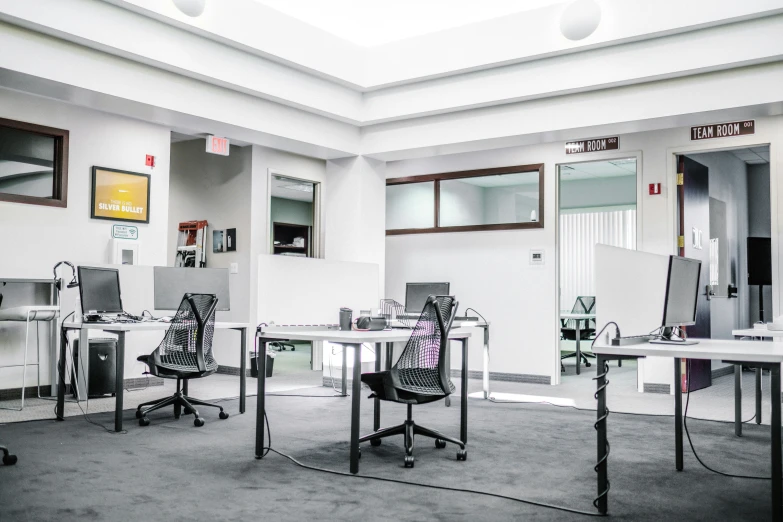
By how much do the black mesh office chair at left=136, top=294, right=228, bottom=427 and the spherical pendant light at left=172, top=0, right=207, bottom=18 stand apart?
2.07 m

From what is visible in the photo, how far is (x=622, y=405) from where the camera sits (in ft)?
19.6

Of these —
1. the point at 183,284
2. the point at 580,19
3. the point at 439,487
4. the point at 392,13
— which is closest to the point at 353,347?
the point at 439,487

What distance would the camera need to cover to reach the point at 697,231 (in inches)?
287

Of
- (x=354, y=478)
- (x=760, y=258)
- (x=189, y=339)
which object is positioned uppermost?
(x=760, y=258)

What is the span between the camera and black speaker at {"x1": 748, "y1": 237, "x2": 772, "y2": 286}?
7.90 m

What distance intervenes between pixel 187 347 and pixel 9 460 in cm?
156

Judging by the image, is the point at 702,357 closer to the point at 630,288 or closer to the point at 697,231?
the point at 630,288

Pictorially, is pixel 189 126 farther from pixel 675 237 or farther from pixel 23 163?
pixel 675 237

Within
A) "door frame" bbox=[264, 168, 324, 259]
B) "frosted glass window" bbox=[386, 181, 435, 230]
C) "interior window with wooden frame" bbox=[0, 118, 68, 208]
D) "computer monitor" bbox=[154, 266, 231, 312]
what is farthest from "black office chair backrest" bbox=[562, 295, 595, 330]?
"interior window with wooden frame" bbox=[0, 118, 68, 208]

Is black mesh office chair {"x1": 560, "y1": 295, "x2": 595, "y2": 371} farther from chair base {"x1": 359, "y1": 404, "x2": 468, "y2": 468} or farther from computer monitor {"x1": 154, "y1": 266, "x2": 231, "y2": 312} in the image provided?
chair base {"x1": 359, "y1": 404, "x2": 468, "y2": 468}

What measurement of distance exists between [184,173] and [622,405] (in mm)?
6173

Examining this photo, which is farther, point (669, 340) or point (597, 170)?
point (597, 170)

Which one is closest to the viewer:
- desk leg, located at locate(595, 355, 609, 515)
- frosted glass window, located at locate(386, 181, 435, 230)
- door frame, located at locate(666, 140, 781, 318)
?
desk leg, located at locate(595, 355, 609, 515)

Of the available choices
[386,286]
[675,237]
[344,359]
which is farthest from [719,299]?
[344,359]
